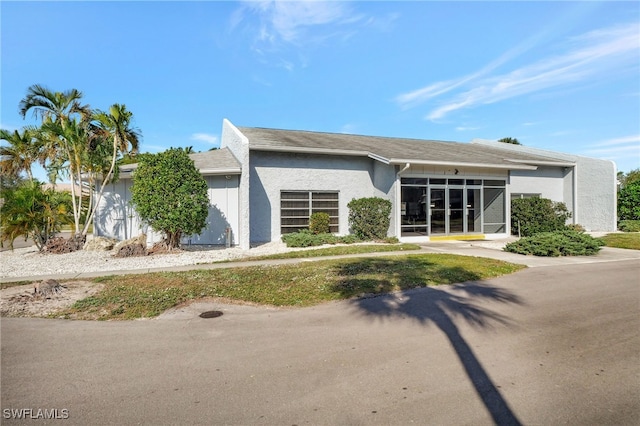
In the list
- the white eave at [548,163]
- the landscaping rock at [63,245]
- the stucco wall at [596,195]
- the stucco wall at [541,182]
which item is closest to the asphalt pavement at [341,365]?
the landscaping rock at [63,245]

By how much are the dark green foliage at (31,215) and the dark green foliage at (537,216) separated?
2024 cm

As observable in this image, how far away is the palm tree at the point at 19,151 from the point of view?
49.3 feet

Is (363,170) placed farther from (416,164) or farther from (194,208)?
(194,208)

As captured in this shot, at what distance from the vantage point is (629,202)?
75.3 feet

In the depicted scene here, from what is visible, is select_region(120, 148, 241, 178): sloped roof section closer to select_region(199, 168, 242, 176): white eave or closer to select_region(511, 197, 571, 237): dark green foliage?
select_region(199, 168, 242, 176): white eave

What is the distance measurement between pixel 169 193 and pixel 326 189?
7.09 m

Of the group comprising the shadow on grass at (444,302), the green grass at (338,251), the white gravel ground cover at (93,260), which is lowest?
the shadow on grass at (444,302)

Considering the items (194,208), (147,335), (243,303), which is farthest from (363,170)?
(147,335)

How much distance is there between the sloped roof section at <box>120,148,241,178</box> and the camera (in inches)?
588

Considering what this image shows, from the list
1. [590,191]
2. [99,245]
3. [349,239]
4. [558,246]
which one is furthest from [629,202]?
[99,245]

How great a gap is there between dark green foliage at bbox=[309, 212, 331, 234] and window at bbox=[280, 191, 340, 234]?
0.58 metres

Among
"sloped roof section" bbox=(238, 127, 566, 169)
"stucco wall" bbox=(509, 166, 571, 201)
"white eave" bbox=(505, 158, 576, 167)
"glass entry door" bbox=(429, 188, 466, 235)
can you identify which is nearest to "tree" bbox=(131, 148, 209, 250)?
"sloped roof section" bbox=(238, 127, 566, 169)

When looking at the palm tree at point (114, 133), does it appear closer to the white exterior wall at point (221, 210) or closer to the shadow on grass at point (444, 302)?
the white exterior wall at point (221, 210)

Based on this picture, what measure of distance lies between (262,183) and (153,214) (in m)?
5.13
